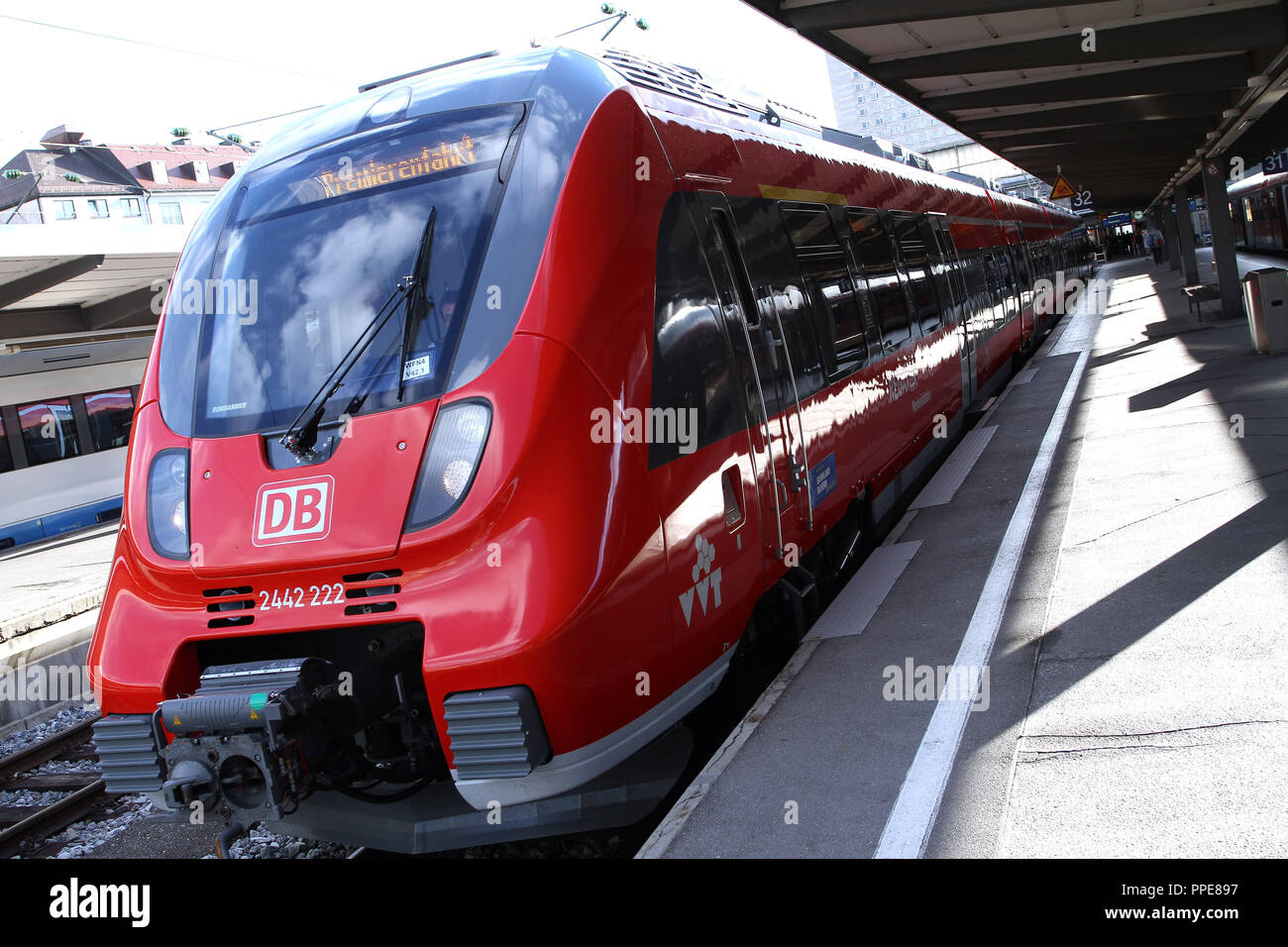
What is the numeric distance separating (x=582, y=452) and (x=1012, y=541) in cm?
400

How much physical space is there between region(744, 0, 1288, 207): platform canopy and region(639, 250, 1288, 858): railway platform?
380cm

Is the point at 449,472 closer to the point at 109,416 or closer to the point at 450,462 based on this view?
A: the point at 450,462

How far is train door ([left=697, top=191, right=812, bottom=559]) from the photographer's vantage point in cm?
489

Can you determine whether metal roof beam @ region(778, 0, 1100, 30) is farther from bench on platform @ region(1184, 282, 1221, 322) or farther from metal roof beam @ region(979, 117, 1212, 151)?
bench on platform @ region(1184, 282, 1221, 322)

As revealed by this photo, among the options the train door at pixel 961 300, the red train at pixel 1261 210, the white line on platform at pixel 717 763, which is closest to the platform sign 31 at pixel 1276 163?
the red train at pixel 1261 210

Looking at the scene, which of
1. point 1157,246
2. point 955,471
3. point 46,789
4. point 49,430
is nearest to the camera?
point 46,789

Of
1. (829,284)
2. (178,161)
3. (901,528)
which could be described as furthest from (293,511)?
(178,161)

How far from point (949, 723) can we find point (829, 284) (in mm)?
3122

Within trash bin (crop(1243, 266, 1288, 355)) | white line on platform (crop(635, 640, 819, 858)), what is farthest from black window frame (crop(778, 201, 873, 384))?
trash bin (crop(1243, 266, 1288, 355))

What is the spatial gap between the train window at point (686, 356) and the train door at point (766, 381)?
16 centimetres

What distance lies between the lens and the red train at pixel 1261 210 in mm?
34406

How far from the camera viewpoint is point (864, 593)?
6383 millimetres

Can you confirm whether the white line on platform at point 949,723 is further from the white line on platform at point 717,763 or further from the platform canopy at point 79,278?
the platform canopy at point 79,278

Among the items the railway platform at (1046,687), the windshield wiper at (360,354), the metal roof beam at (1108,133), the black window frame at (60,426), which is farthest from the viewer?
the black window frame at (60,426)
